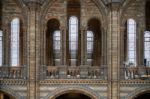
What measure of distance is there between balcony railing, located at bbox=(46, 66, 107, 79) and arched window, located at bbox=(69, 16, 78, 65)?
3.99m

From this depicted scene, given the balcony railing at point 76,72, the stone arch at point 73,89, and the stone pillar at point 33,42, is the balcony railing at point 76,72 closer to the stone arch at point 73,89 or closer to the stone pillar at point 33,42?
the stone arch at point 73,89

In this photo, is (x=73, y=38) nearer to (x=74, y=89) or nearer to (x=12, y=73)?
(x=74, y=89)

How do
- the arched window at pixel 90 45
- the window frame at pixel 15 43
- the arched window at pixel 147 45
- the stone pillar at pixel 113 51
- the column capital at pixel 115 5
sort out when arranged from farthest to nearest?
the arched window at pixel 90 45
the arched window at pixel 147 45
the window frame at pixel 15 43
the column capital at pixel 115 5
the stone pillar at pixel 113 51

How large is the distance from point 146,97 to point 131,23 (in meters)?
6.90

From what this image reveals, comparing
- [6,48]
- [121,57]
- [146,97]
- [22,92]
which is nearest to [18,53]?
[6,48]

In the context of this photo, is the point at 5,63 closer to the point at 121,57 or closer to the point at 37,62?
the point at 37,62

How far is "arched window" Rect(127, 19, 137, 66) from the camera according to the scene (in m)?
34.2

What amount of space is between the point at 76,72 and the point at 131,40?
5365 millimetres

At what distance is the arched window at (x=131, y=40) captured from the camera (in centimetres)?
3425

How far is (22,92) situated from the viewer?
31.7 metres

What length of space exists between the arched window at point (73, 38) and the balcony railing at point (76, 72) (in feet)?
13.1

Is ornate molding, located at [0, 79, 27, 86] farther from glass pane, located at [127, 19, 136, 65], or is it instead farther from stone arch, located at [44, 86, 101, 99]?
glass pane, located at [127, 19, 136, 65]

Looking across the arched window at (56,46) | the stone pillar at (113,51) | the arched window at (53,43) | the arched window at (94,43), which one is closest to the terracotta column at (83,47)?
the stone pillar at (113,51)

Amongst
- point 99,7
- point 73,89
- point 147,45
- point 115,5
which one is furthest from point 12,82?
point 147,45
